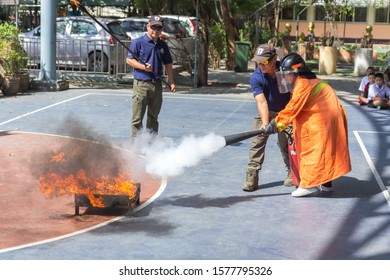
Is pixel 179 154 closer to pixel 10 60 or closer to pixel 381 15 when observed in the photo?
pixel 10 60

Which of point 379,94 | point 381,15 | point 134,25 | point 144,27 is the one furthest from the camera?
point 381,15

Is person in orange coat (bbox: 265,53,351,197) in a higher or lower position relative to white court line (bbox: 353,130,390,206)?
higher

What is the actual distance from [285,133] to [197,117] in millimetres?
6150

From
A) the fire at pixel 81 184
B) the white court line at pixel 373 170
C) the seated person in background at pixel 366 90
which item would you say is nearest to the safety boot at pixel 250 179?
the fire at pixel 81 184

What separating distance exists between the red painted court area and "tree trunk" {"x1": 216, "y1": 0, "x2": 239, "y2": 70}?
16.5m

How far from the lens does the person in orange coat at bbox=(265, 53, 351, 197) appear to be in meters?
8.66

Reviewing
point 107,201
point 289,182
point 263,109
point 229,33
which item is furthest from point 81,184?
point 229,33

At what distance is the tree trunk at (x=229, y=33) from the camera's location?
87.0 ft

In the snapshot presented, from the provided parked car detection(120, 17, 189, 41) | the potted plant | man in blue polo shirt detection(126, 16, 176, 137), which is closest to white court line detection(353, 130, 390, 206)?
man in blue polo shirt detection(126, 16, 176, 137)

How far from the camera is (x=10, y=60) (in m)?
18.2

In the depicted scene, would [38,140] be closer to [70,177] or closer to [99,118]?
[99,118]

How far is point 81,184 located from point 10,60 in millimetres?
10898

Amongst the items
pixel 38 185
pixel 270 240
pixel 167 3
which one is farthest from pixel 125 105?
pixel 167 3

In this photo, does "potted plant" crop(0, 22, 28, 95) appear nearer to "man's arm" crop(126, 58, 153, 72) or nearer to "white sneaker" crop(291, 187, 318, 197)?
"man's arm" crop(126, 58, 153, 72)
